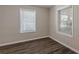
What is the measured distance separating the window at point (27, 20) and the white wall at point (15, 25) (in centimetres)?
7

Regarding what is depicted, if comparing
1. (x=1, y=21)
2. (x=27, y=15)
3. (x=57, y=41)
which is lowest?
(x=57, y=41)

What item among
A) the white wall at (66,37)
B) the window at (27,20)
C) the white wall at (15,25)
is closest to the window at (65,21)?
the white wall at (66,37)

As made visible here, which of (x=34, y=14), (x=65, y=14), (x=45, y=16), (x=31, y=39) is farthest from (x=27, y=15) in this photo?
(x=65, y=14)

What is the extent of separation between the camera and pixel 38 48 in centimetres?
148

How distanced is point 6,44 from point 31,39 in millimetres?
414

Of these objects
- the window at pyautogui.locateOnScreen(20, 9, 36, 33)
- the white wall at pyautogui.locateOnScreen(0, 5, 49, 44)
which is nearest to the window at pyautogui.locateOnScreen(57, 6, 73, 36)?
the white wall at pyautogui.locateOnScreen(0, 5, 49, 44)

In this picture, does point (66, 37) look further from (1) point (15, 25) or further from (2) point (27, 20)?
(1) point (15, 25)

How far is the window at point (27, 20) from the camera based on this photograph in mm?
1521

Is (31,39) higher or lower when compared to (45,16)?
lower

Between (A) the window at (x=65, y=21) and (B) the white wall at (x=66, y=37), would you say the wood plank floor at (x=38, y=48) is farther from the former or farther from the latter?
(A) the window at (x=65, y=21)

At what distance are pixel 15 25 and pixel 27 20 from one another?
22cm

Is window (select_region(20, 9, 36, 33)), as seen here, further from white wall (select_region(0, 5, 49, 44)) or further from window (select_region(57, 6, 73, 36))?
window (select_region(57, 6, 73, 36))

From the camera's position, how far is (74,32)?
1.49m
